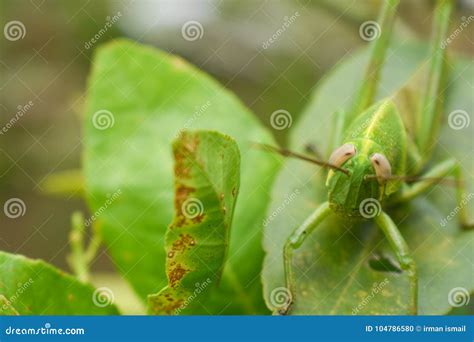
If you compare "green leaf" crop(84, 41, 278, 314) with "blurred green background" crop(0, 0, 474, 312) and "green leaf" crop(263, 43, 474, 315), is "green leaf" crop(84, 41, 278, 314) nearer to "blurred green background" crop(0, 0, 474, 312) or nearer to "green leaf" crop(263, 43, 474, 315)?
"green leaf" crop(263, 43, 474, 315)

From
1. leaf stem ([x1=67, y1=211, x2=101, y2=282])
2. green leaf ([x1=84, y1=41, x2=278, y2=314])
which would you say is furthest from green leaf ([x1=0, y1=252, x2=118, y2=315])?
leaf stem ([x1=67, y1=211, x2=101, y2=282])

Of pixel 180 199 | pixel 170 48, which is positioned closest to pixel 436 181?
pixel 180 199

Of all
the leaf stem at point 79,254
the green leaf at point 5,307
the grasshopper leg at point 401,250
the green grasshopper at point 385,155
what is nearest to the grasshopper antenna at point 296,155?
the green grasshopper at point 385,155

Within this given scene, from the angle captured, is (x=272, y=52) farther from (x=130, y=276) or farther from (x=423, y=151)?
(x=130, y=276)

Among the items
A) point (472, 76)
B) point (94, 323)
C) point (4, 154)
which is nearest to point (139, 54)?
point (94, 323)

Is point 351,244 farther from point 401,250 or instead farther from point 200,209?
point 200,209

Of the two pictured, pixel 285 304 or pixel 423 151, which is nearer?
pixel 285 304

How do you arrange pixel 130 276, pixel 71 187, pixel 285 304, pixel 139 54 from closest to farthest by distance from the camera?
pixel 285 304 → pixel 130 276 → pixel 139 54 → pixel 71 187
